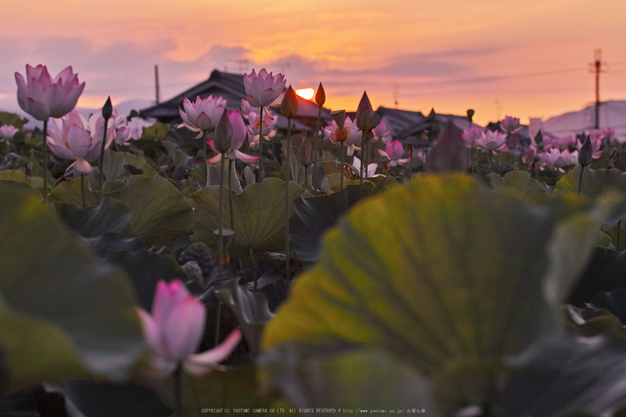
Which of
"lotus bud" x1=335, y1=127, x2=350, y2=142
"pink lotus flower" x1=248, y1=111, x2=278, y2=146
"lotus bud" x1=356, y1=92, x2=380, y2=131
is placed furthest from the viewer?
"pink lotus flower" x1=248, y1=111, x2=278, y2=146

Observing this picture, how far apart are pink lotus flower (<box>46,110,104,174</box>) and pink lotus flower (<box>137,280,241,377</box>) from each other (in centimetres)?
67

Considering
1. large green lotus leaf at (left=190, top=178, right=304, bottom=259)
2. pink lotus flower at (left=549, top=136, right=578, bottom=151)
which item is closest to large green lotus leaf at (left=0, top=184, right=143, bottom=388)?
large green lotus leaf at (left=190, top=178, right=304, bottom=259)

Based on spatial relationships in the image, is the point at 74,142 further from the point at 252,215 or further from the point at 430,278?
the point at 430,278

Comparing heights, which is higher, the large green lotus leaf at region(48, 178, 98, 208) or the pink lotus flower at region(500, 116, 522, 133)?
the pink lotus flower at region(500, 116, 522, 133)

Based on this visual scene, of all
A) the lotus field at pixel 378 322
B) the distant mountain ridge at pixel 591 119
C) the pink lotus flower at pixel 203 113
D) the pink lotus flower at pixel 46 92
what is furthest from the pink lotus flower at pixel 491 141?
the distant mountain ridge at pixel 591 119

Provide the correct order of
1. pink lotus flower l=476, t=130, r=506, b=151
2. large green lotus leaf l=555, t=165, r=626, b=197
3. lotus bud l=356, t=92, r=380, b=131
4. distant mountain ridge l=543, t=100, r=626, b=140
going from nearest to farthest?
lotus bud l=356, t=92, r=380, b=131 → large green lotus leaf l=555, t=165, r=626, b=197 → pink lotus flower l=476, t=130, r=506, b=151 → distant mountain ridge l=543, t=100, r=626, b=140

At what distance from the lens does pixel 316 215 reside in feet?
3.40

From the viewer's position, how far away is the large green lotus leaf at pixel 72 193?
1219 mm

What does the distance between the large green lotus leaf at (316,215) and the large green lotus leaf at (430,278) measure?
24.4 inches

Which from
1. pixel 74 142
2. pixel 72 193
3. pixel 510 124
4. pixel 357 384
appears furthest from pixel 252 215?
pixel 510 124

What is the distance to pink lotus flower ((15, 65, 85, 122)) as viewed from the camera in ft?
2.56

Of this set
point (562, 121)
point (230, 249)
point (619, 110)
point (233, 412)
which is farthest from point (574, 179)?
point (562, 121)

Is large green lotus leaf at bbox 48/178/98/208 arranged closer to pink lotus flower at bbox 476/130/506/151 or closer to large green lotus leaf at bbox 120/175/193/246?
large green lotus leaf at bbox 120/175/193/246

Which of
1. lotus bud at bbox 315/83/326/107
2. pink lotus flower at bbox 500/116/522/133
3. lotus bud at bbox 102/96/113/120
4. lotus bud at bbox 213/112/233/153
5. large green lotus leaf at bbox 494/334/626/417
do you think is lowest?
large green lotus leaf at bbox 494/334/626/417
